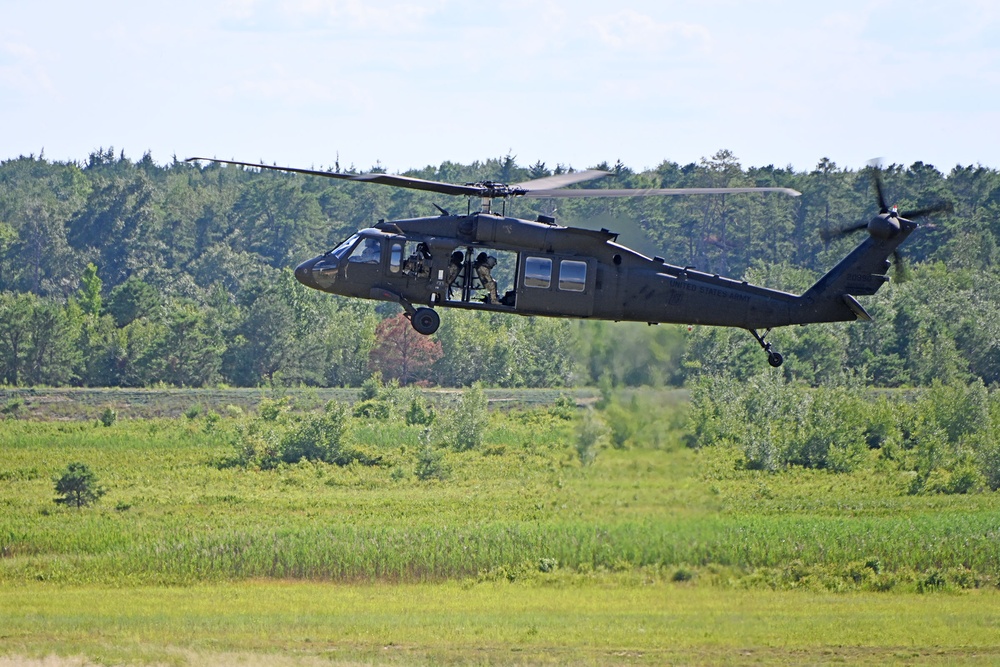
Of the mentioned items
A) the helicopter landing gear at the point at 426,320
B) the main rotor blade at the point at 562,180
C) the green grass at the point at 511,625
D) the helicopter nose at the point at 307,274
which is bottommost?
the green grass at the point at 511,625

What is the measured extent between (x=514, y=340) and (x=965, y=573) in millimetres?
41358

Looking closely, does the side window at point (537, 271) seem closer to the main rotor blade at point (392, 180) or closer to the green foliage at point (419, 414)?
the main rotor blade at point (392, 180)

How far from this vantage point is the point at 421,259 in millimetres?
27406

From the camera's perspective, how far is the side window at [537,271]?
89.2 ft

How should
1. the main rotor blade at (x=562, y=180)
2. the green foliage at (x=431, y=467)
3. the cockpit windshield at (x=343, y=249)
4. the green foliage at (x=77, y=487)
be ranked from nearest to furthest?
the cockpit windshield at (x=343, y=249), the main rotor blade at (x=562, y=180), the green foliage at (x=77, y=487), the green foliage at (x=431, y=467)

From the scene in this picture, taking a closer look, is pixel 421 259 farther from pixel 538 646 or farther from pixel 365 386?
pixel 365 386

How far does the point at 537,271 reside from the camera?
2722 cm

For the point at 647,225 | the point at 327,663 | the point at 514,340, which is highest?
the point at 647,225

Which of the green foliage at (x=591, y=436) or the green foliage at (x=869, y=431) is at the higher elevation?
the green foliage at (x=591, y=436)

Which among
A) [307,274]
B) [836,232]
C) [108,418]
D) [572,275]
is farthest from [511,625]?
[108,418]

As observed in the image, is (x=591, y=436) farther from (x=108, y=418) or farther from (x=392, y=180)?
(x=108, y=418)

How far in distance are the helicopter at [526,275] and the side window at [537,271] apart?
19 mm

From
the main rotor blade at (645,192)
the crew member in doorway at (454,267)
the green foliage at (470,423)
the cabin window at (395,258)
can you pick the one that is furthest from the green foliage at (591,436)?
the green foliage at (470,423)

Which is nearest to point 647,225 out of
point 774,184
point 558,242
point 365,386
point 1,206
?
point 365,386
